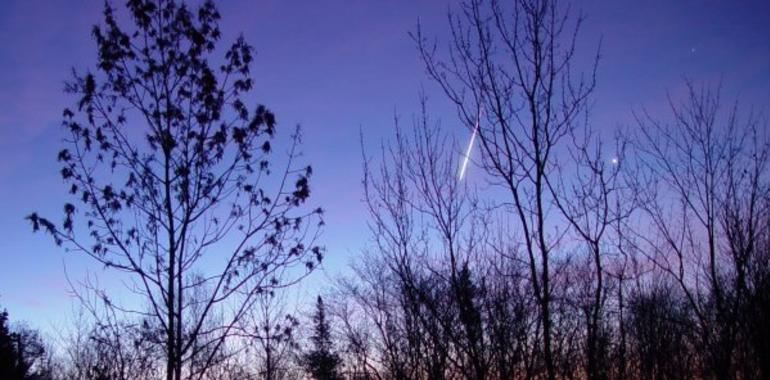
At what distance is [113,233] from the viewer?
547 cm

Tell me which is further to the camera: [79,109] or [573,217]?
[79,109]

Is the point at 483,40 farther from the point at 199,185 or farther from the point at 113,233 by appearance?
the point at 113,233

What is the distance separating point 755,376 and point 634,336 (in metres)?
5.60

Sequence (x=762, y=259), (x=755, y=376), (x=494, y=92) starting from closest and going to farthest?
(x=494, y=92) → (x=762, y=259) → (x=755, y=376)

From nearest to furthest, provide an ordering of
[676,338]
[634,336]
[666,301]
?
[666,301] → [676,338] → [634,336]

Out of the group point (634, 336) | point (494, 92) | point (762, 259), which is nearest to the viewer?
point (494, 92)

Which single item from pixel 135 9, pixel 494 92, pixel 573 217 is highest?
pixel 135 9

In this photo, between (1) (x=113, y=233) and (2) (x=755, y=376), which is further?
(2) (x=755, y=376)

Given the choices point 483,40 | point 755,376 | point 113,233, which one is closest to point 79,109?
point 113,233

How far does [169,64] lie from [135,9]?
0.71 metres

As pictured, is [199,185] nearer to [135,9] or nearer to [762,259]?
[135,9]

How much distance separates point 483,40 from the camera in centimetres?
523

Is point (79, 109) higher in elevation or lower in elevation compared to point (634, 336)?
higher

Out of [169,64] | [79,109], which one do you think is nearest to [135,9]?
[169,64]
